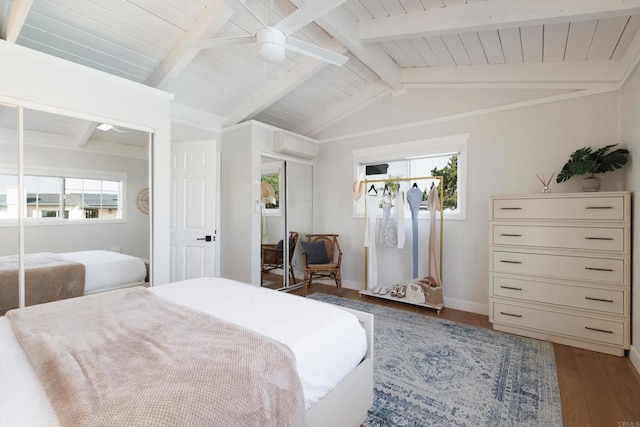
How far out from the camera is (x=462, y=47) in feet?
9.59

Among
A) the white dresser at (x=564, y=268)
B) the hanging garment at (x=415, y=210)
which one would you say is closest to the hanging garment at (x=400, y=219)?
the hanging garment at (x=415, y=210)

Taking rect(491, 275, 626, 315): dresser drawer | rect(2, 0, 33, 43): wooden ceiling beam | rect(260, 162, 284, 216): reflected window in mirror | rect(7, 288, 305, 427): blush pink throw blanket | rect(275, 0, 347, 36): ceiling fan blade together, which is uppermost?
rect(2, 0, 33, 43): wooden ceiling beam

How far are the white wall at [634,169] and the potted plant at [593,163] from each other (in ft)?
0.28

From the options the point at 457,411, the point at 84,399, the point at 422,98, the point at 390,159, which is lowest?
the point at 457,411

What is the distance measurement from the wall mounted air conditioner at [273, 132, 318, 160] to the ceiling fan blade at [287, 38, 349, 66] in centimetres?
181

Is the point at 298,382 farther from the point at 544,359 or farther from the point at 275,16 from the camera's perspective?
the point at 275,16

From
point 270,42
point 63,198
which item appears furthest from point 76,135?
point 270,42

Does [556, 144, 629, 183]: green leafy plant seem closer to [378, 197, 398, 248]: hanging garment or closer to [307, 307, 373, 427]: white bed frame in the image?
[378, 197, 398, 248]: hanging garment

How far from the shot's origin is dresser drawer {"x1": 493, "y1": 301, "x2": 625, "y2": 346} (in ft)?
7.82

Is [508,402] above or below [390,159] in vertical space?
below

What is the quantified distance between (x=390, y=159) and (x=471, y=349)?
2.44m

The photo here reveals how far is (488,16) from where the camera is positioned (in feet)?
7.46

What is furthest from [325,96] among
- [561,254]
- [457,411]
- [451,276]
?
[457,411]

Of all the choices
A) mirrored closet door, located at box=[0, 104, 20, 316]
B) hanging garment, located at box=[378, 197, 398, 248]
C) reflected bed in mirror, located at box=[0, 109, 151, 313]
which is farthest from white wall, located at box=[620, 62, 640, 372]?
mirrored closet door, located at box=[0, 104, 20, 316]
